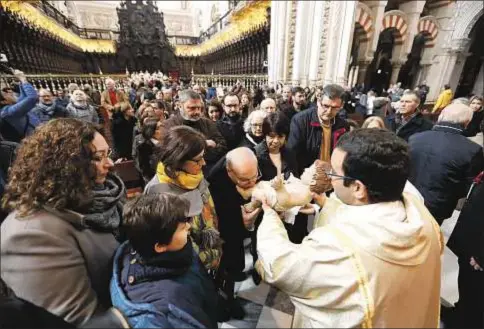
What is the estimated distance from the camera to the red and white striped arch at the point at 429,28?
8.69 meters

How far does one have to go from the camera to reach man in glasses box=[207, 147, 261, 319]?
133 centimetres

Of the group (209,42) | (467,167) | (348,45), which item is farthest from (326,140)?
(209,42)

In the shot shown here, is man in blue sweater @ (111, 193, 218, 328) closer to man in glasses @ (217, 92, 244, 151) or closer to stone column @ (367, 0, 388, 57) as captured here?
man in glasses @ (217, 92, 244, 151)

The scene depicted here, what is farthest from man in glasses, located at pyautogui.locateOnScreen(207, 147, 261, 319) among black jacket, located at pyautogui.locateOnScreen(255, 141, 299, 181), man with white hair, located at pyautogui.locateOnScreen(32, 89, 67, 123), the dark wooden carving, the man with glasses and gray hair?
the dark wooden carving

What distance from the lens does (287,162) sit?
74.2 inches

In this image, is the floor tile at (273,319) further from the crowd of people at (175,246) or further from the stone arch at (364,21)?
the stone arch at (364,21)

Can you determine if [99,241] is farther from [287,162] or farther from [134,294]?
[287,162]

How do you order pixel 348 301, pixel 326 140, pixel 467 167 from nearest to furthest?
1. pixel 348 301
2. pixel 467 167
3. pixel 326 140

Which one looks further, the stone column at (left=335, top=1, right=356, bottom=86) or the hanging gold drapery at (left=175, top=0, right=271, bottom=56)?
the hanging gold drapery at (left=175, top=0, right=271, bottom=56)

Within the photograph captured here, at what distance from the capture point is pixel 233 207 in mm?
1557

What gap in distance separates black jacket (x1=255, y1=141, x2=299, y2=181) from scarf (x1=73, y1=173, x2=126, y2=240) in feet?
3.34

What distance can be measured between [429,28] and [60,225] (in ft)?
41.9

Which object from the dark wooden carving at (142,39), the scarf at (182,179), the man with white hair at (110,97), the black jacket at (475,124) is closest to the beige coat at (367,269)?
the scarf at (182,179)

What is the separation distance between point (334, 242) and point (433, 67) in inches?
497
